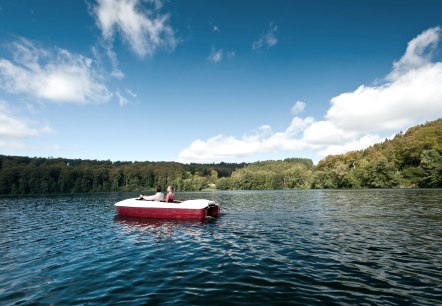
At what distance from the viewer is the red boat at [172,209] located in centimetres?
2542

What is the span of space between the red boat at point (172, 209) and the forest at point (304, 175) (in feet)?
266

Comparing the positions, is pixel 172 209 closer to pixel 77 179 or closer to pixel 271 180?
pixel 271 180

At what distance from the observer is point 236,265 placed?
1189 cm

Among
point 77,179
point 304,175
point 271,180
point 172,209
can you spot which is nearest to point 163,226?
point 172,209

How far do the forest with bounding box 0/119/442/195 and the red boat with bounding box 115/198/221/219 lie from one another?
81101 mm

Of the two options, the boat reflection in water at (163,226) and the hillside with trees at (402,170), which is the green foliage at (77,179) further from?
the boat reflection in water at (163,226)

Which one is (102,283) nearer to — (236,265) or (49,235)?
(236,265)

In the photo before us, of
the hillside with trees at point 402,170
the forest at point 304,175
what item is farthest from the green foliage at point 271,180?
the hillside with trees at point 402,170

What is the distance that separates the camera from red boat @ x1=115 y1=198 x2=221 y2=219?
2542 cm

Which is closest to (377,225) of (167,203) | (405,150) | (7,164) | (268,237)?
(268,237)

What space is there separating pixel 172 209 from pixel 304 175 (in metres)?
137

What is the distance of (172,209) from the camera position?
2586cm

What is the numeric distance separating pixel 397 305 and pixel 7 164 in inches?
8053

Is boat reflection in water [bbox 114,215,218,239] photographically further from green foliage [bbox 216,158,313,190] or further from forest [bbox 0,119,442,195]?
green foliage [bbox 216,158,313,190]
